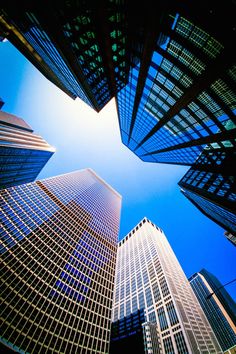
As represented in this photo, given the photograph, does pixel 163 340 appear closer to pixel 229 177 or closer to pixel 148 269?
pixel 148 269

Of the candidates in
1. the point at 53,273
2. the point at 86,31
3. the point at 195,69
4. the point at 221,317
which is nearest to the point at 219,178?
the point at 195,69

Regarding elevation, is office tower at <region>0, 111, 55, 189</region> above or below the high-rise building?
above

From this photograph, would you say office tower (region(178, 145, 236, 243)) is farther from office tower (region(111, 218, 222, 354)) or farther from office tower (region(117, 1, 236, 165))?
office tower (region(111, 218, 222, 354))

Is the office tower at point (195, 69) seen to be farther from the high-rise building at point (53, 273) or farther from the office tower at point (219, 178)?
the high-rise building at point (53, 273)

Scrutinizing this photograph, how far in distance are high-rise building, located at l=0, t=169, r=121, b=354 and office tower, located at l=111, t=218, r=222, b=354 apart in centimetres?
2811

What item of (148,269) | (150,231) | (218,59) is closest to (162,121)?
(218,59)

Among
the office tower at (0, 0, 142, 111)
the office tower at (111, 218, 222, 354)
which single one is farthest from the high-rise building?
the office tower at (0, 0, 142, 111)

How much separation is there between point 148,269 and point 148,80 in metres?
112

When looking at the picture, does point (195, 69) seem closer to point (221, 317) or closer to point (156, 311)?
point (156, 311)

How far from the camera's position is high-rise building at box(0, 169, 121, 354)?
158 ft

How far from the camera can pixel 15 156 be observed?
251 feet

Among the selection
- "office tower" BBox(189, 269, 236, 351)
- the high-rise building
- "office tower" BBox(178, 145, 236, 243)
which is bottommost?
"office tower" BBox(189, 269, 236, 351)

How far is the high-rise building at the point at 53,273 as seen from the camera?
48.3 meters

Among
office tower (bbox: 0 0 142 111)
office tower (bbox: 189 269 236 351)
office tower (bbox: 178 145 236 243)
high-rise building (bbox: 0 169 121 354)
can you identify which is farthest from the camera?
office tower (bbox: 189 269 236 351)
